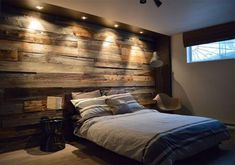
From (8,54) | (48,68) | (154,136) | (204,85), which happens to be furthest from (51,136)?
A: (204,85)

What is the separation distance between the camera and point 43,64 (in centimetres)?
370

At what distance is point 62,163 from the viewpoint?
2.72 meters

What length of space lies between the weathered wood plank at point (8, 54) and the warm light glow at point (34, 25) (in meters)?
0.52

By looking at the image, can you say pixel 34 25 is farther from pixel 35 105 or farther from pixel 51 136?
pixel 51 136

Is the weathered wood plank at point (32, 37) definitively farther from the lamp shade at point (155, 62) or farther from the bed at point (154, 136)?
the lamp shade at point (155, 62)

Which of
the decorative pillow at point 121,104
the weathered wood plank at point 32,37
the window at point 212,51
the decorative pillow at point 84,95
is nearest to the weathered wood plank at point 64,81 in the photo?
the decorative pillow at point 84,95

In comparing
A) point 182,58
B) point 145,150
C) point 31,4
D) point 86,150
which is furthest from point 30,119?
point 182,58

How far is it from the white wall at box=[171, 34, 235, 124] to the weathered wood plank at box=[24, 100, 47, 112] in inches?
144

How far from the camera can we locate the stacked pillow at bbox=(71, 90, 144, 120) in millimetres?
3523

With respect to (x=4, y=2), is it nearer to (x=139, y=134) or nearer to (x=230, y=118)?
(x=139, y=134)

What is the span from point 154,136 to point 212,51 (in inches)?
143

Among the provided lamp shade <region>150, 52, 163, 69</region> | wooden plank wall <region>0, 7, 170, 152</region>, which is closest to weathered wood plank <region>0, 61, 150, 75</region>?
wooden plank wall <region>0, 7, 170, 152</region>

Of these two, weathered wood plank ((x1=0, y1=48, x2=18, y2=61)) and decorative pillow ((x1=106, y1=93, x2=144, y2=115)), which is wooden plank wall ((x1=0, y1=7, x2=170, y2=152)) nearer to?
weathered wood plank ((x1=0, y1=48, x2=18, y2=61))

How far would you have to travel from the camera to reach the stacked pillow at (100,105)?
11.6ft
